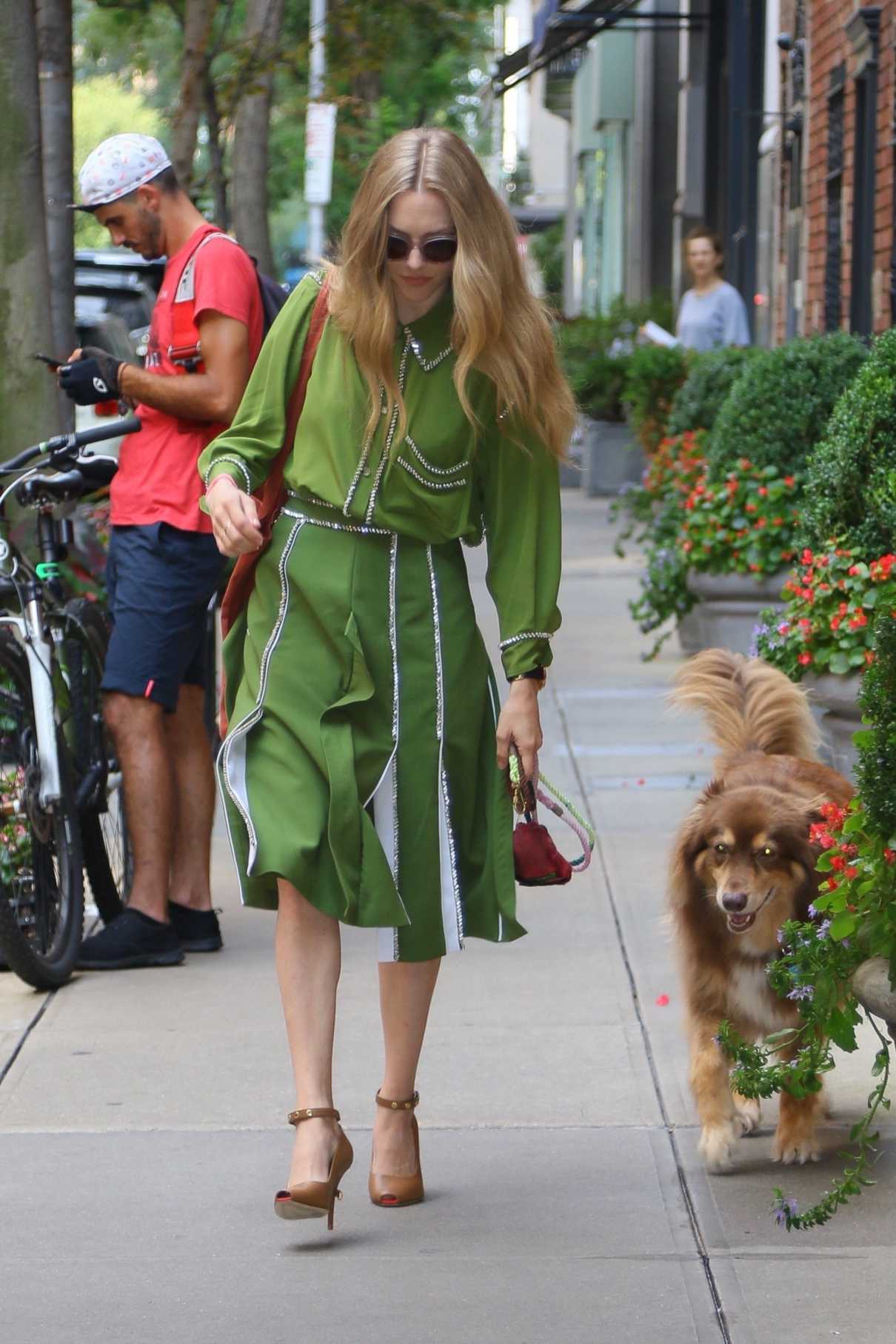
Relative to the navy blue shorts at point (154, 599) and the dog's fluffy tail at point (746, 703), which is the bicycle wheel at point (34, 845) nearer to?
the navy blue shorts at point (154, 599)

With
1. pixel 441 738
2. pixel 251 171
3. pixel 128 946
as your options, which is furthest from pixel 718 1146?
pixel 251 171

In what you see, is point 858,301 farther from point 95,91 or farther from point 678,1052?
point 95,91

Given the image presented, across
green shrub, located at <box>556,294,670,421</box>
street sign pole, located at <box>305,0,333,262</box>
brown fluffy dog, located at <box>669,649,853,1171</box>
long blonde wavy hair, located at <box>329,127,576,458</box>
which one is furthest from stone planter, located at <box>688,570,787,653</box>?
green shrub, located at <box>556,294,670,421</box>

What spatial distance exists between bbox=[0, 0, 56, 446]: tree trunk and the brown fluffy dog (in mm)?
3284

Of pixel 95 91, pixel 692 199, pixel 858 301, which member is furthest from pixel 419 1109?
pixel 95 91

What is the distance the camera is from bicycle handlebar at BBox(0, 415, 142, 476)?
17.5 feet

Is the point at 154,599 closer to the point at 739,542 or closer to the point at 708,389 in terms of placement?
the point at 739,542

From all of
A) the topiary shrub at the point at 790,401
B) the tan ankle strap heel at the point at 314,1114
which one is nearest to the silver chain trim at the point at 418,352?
the tan ankle strap heel at the point at 314,1114

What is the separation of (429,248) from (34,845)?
92.5 inches

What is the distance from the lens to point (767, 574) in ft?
29.1

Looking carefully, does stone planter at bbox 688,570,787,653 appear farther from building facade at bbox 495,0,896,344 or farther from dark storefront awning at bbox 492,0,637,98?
dark storefront awning at bbox 492,0,637,98

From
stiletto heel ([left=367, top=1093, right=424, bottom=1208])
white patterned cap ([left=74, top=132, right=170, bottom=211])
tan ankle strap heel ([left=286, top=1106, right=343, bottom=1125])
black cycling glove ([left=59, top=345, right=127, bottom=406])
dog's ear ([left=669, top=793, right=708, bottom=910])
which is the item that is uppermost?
white patterned cap ([left=74, top=132, right=170, bottom=211])

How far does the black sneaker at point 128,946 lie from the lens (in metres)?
5.56

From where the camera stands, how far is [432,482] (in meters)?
→ 3.72
